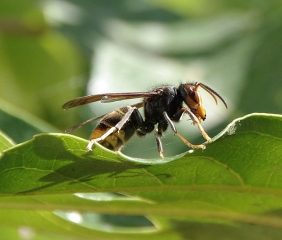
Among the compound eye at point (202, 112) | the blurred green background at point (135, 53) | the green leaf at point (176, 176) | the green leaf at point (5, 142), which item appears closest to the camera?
the green leaf at point (176, 176)

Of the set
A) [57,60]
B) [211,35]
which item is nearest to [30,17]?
[57,60]

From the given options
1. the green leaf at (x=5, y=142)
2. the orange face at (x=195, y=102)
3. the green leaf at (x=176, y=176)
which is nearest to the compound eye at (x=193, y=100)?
the orange face at (x=195, y=102)

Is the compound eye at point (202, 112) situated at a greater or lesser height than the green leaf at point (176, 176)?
greater

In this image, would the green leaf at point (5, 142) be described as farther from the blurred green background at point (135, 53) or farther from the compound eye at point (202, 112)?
the blurred green background at point (135, 53)

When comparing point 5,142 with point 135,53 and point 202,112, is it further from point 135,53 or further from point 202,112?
point 135,53

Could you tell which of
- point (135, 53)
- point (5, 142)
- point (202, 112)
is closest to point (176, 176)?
point (5, 142)

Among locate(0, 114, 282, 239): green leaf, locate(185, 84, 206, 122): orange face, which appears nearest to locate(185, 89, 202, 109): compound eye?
locate(185, 84, 206, 122): orange face

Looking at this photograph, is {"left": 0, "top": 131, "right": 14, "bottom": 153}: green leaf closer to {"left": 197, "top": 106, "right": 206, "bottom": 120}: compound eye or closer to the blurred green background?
{"left": 197, "top": 106, "right": 206, "bottom": 120}: compound eye
